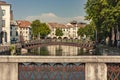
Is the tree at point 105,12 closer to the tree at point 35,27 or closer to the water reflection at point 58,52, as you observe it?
the water reflection at point 58,52

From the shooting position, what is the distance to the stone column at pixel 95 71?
14.0 m

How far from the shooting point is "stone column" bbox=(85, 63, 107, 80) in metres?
14.0

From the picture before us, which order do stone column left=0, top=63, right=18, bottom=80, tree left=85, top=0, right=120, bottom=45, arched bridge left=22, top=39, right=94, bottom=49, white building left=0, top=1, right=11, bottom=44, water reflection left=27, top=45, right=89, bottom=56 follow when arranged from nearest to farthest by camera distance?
stone column left=0, top=63, right=18, bottom=80 < tree left=85, top=0, right=120, bottom=45 < water reflection left=27, top=45, right=89, bottom=56 < arched bridge left=22, top=39, right=94, bottom=49 < white building left=0, top=1, right=11, bottom=44

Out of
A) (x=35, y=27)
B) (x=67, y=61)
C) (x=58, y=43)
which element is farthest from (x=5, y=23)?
(x=67, y=61)

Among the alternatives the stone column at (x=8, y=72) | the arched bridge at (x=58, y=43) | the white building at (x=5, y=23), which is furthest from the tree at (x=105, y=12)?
the white building at (x=5, y=23)

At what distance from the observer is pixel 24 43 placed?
9300 centimetres

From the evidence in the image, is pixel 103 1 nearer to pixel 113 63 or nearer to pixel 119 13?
pixel 119 13

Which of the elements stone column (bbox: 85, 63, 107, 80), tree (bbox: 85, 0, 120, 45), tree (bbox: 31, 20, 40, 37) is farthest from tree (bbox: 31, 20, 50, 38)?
stone column (bbox: 85, 63, 107, 80)

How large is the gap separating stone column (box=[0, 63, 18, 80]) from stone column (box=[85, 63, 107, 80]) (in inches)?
120

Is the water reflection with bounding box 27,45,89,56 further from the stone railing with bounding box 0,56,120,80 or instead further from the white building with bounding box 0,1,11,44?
the stone railing with bounding box 0,56,120,80

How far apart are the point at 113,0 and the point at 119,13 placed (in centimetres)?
523

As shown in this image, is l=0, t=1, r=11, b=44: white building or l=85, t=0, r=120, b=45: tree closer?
l=85, t=0, r=120, b=45: tree

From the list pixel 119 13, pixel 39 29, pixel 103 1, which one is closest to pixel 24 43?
pixel 103 1

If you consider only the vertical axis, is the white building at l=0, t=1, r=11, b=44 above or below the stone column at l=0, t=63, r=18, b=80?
above
